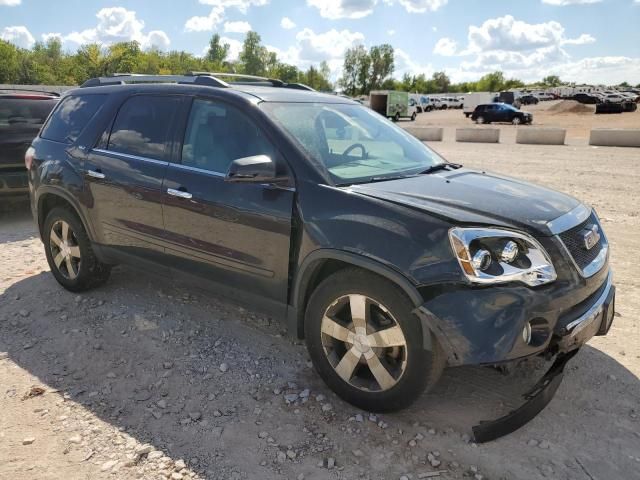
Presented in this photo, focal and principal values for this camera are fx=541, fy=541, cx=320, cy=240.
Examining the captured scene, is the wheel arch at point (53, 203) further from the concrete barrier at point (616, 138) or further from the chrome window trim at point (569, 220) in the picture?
the concrete barrier at point (616, 138)

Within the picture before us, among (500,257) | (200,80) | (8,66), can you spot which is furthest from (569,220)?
(8,66)

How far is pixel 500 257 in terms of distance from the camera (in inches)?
104

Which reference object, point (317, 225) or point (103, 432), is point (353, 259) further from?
point (103, 432)

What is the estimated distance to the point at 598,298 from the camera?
9.64 ft

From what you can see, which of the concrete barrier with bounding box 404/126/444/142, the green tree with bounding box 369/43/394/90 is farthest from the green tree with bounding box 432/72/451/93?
the concrete barrier with bounding box 404/126/444/142

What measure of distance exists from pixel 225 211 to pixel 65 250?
2.13 meters

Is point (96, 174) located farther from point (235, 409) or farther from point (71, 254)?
point (235, 409)

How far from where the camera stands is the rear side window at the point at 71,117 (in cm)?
458

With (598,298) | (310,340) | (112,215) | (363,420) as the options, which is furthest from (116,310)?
(598,298)

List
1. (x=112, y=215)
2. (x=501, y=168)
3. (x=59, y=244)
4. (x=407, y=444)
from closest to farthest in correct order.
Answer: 1. (x=407, y=444)
2. (x=112, y=215)
3. (x=59, y=244)
4. (x=501, y=168)

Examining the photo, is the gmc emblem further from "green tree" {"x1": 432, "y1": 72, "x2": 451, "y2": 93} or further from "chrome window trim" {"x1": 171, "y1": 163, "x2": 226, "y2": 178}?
"green tree" {"x1": 432, "y1": 72, "x2": 451, "y2": 93}

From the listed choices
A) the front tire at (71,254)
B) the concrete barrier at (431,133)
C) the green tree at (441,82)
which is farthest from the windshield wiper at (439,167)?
the green tree at (441,82)

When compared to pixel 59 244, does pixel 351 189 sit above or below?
above

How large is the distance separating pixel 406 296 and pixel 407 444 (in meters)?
0.79
